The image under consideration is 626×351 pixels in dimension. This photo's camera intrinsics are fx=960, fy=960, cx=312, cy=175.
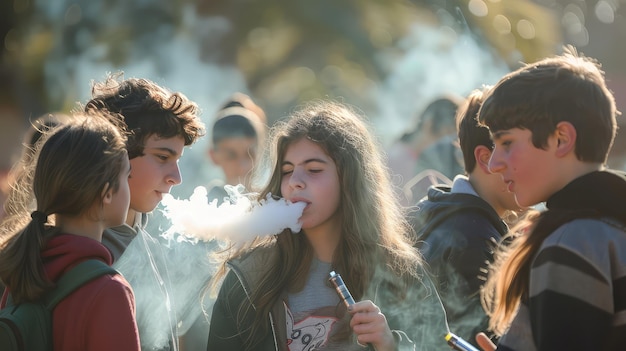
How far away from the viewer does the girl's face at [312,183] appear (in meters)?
4.22

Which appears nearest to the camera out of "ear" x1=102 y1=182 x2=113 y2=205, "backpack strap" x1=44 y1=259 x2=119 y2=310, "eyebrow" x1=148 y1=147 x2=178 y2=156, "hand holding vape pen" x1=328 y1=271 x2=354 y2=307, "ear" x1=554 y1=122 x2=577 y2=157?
"ear" x1=554 y1=122 x2=577 y2=157

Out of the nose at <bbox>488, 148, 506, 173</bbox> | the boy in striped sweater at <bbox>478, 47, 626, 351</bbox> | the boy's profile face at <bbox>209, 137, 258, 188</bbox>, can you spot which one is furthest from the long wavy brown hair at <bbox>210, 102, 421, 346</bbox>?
the boy's profile face at <bbox>209, 137, 258, 188</bbox>

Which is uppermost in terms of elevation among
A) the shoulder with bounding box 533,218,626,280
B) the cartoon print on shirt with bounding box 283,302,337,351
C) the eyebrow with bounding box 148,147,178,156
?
the eyebrow with bounding box 148,147,178,156

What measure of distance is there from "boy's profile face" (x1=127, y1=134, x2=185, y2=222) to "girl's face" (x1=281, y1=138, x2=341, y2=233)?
54 cm

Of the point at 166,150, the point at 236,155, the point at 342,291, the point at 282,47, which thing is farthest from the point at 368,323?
the point at 282,47

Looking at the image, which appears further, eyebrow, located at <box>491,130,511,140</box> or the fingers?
the fingers

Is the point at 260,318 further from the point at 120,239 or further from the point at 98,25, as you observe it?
the point at 98,25

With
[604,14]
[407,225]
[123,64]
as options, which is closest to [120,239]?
[407,225]

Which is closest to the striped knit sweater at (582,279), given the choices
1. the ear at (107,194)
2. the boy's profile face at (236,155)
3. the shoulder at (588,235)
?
the shoulder at (588,235)

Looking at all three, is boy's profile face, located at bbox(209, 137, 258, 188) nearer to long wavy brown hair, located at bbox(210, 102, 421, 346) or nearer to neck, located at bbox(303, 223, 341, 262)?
long wavy brown hair, located at bbox(210, 102, 421, 346)

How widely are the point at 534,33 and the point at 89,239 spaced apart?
8.68 metres

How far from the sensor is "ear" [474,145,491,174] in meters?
4.91

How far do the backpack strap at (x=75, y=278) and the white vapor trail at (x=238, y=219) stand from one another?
2.75 feet

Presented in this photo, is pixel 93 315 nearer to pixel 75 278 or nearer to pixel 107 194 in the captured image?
pixel 75 278
